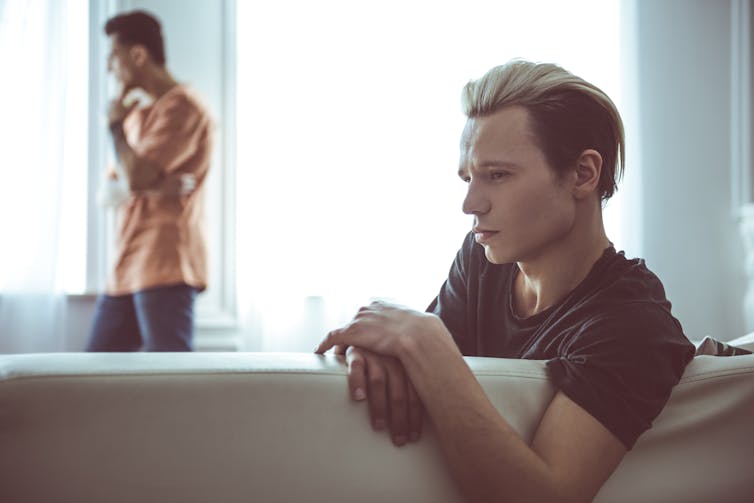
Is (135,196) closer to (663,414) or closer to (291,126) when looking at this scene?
(291,126)

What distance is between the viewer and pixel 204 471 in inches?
26.0

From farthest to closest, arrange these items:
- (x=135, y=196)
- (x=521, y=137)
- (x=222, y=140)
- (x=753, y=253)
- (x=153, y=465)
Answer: (x=753, y=253) < (x=222, y=140) < (x=135, y=196) < (x=521, y=137) < (x=153, y=465)

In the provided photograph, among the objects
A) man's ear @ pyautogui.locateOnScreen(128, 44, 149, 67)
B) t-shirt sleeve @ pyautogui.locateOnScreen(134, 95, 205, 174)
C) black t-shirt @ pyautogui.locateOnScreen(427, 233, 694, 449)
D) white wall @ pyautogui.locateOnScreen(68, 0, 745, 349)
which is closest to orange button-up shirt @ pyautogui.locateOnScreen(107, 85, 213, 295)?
t-shirt sleeve @ pyautogui.locateOnScreen(134, 95, 205, 174)

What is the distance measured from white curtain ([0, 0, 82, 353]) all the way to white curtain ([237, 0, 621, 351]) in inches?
29.0

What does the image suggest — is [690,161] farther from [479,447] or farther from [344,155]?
[479,447]

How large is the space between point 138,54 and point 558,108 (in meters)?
1.60

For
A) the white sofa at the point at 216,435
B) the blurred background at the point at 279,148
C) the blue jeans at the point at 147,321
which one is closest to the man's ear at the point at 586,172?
the white sofa at the point at 216,435

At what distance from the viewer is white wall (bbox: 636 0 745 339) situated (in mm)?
3432

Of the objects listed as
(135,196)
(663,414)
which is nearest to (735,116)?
(135,196)

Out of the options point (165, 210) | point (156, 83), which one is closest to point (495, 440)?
point (165, 210)

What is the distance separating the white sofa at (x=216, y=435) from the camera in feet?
2.08

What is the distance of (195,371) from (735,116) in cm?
351

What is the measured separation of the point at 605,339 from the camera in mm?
806

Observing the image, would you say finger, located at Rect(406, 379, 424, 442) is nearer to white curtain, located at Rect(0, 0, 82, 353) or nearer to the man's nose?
the man's nose
